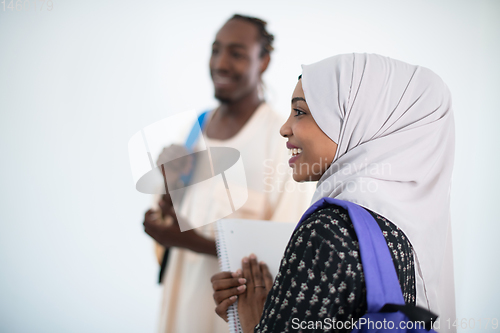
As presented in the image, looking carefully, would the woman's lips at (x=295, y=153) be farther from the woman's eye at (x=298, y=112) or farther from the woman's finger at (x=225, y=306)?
the woman's finger at (x=225, y=306)

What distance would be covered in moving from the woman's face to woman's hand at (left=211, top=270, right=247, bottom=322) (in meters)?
0.34

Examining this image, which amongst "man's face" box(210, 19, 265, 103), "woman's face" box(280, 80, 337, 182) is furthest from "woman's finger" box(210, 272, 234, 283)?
"man's face" box(210, 19, 265, 103)

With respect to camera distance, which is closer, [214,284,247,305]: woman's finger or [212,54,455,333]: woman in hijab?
[212,54,455,333]: woman in hijab

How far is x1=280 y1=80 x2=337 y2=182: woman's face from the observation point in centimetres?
67

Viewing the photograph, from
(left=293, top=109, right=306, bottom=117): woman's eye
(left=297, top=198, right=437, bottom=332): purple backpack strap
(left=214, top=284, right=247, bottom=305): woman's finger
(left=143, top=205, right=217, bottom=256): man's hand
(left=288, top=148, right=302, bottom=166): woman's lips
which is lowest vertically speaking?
(left=214, top=284, right=247, bottom=305): woman's finger

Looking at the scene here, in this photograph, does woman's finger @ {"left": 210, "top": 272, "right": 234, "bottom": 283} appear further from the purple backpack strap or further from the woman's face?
the purple backpack strap

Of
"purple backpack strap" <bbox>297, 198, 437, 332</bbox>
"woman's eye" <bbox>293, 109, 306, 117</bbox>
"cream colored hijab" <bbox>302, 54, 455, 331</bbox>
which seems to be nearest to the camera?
"purple backpack strap" <bbox>297, 198, 437, 332</bbox>

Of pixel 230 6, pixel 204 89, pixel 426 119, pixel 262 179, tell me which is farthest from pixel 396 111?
pixel 230 6

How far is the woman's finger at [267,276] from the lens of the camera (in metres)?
0.86

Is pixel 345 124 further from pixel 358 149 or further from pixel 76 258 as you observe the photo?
pixel 76 258

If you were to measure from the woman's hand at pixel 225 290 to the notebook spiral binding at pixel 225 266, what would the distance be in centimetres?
1

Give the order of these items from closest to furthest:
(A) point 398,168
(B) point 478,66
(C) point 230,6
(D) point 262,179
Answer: (A) point 398,168
(D) point 262,179
(C) point 230,6
(B) point 478,66

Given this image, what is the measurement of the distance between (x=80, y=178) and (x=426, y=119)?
1.15 meters

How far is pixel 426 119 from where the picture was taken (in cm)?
64
